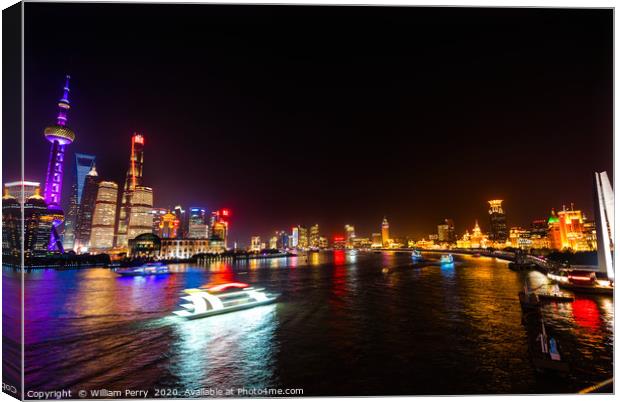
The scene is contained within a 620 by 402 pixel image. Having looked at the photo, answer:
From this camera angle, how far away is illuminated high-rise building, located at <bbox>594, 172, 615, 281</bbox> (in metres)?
6.80

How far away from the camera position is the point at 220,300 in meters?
10.3

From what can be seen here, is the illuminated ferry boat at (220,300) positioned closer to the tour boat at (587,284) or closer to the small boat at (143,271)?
the tour boat at (587,284)

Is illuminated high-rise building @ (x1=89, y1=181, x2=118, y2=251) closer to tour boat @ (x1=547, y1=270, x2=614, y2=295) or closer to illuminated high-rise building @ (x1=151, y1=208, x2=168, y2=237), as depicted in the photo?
illuminated high-rise building @ (x1=151, y1=208, x2=168, y2=237)

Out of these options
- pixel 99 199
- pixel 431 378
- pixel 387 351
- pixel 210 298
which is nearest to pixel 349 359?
pixel 387 351

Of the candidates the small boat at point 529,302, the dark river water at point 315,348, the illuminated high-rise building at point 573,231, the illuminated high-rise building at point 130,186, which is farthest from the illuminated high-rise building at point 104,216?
the illuminated high-rise building at point 573,231

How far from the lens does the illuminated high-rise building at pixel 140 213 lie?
5897cm

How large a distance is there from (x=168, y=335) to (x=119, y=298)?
337 inches

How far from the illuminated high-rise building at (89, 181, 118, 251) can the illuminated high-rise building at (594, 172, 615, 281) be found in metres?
66.3

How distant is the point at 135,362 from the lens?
6348 mm

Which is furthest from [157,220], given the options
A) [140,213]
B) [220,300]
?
[220,300]

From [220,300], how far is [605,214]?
11973 millimetres

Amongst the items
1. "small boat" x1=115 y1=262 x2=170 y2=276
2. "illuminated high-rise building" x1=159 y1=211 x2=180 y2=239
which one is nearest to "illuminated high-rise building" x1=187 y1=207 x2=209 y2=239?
"illuminated high-rise building" x1=159 y1=211 x2=180 y2=239

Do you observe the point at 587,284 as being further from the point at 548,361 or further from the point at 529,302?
the point at 548,361

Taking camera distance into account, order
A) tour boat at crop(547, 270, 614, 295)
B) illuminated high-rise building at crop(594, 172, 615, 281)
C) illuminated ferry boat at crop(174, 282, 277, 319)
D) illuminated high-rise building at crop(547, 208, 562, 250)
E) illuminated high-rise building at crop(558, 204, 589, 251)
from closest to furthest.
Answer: illuminated high-rise building at crop(594, 172, 615, 281) → illuminated ferry boat at crop(174, 282, 277, 319) → tour boat at crop(547, 270, 614, 295) → illuminated high-rise building at crop(558, 204, 589, 251) → illuminated high-rise building at crop(547, 208, 562, 250)
